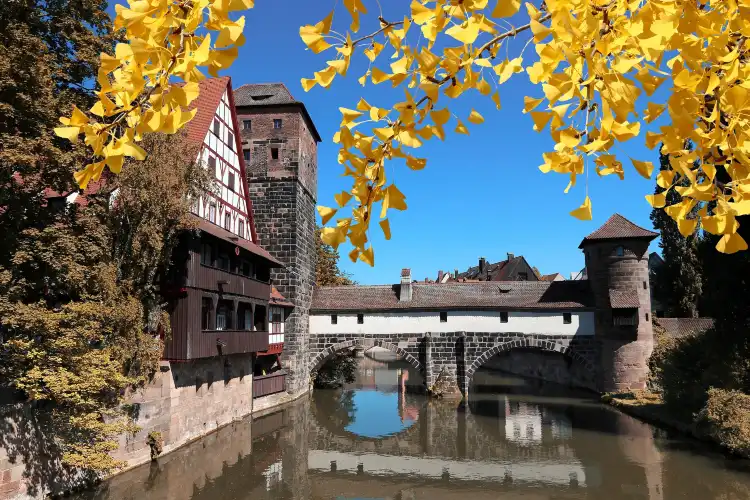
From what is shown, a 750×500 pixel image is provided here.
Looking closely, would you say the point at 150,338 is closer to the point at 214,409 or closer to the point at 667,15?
the point at 214,409

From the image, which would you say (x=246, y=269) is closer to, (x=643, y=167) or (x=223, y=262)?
(x=223, y=262)

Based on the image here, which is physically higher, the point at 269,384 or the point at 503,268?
the point at 503,268

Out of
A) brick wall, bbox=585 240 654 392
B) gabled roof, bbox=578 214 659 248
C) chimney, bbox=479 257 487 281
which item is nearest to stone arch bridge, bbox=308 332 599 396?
brick wall, bbox=585 240 654 392

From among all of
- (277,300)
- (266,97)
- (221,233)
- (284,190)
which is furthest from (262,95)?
(221,233)

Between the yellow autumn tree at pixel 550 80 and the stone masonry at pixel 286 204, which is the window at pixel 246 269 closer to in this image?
the stone masonry at pixel 286 204

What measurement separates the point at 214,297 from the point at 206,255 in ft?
4.61

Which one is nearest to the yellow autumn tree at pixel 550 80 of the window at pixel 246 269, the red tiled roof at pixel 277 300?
the window at pixel 246 269

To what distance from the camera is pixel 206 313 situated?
57.5 ft

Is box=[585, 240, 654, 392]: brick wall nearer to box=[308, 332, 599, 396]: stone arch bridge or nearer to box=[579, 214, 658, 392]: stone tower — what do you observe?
box=[579, 214, 658, 392]: stone tower

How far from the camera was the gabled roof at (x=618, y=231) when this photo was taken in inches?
1080

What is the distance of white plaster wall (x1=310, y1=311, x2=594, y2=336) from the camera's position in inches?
1118

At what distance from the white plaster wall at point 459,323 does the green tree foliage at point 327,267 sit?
8095 mm

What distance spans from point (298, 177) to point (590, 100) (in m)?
26.3

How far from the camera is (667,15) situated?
59.0 inches
